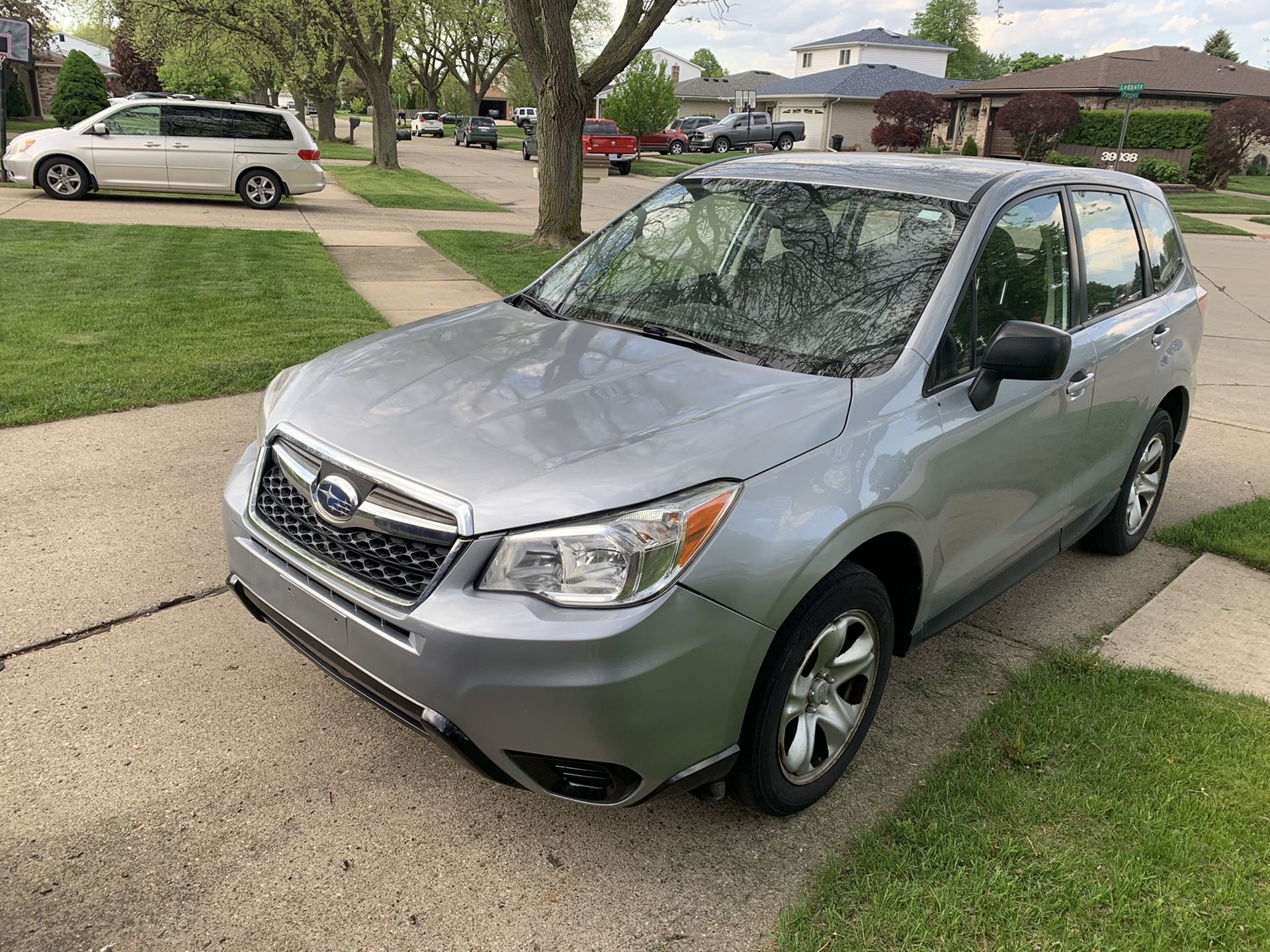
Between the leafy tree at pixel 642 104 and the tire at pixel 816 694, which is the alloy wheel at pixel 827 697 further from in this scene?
the leafy tree at pixel 642 104

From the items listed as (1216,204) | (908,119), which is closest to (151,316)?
(1216,204)

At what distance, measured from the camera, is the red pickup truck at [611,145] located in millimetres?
33938

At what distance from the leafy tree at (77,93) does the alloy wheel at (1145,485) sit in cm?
3549

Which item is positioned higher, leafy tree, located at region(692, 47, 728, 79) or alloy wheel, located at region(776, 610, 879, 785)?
leafy tree, located at region(692, 47, 728, 79)

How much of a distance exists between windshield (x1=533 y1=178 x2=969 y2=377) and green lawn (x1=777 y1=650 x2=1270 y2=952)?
1.34 meters

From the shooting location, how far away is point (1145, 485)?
16.3ft

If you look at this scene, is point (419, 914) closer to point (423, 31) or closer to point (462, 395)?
point (462, 395)

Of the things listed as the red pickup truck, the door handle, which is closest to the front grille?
the door handle

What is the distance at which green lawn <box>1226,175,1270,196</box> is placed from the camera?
118ft

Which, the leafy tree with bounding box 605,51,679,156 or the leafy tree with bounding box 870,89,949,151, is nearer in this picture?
the leafy tree with bounding box 870,89,949,151

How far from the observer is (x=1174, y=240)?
4.93 metres

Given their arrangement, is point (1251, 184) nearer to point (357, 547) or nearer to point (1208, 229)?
point (1208, 229)

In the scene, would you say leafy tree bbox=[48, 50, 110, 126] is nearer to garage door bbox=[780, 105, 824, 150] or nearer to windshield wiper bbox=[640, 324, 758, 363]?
windshield wiper bbox=[640, 324, 758, 363]

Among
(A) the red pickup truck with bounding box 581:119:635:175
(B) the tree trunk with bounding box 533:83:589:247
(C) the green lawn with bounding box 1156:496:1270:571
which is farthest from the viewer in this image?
(A) the red pickup truck with bounding box 581:119:635:175
